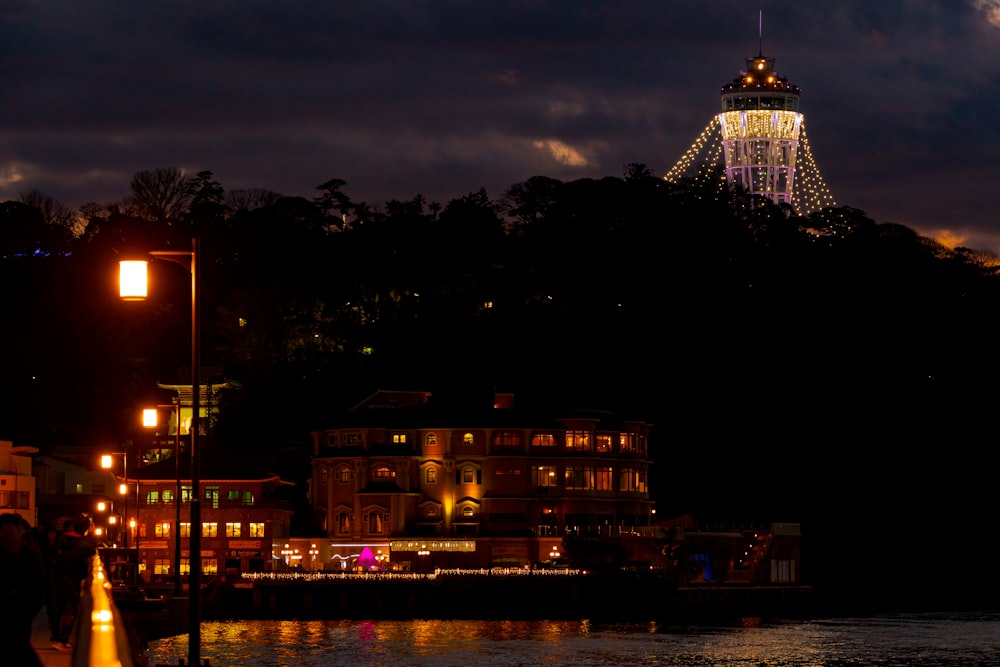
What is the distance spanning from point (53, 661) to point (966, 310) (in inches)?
4288

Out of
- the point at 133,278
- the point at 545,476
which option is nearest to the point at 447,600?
the point at 545,476

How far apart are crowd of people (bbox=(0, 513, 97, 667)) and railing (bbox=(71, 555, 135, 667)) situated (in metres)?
0.52

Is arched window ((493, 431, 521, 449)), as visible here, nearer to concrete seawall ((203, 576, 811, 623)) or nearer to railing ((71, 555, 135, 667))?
concrete seawall ((203, 576, 811, 623))

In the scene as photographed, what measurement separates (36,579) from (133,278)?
472 inches

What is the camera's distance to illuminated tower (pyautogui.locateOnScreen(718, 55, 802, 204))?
160750 millimetres

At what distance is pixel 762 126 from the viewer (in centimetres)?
16112

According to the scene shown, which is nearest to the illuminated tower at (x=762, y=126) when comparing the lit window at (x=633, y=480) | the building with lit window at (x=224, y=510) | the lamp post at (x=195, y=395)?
the lit window at (x=633, y=480)

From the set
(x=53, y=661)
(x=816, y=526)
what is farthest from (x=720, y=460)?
(x=53, y=661)

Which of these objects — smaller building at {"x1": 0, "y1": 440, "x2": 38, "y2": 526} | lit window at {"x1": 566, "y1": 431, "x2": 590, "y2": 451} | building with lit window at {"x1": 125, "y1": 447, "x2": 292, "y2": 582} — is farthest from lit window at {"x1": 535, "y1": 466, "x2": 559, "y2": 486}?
smaller building at {"x1": 0, "y1": 440, "x2": 38, "y2": 526}

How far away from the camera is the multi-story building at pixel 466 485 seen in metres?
96.0

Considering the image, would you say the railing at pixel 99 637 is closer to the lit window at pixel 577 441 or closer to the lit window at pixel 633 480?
the lit window at pixel 577 441

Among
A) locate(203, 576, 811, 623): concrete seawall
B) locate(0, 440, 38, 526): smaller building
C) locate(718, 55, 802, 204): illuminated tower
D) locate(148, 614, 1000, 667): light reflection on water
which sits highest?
locate(718, 55, 802, 204): illuminated tower

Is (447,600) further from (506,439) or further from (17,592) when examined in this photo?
(17,592)

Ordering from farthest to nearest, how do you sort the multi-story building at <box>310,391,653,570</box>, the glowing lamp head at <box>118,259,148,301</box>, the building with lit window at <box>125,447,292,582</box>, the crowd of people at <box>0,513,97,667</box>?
the multi-story building at <box>310,391,653,570</box> < the building with lit window at <box>125,447,292,582</box> < the glowing lamp head at <box>118,259,148,301</box> < the crowd of people at <box>0,513,97,667</box>
